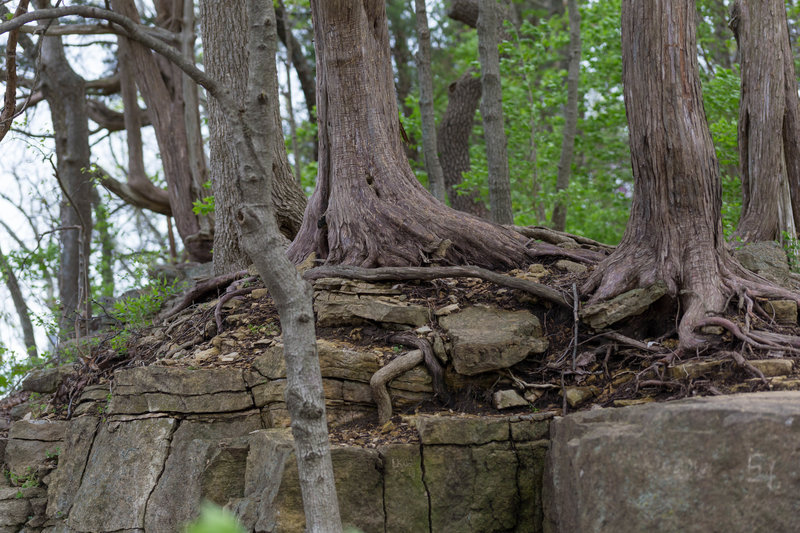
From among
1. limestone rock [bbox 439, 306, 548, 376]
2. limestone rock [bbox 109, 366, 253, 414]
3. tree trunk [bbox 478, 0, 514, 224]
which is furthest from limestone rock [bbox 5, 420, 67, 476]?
tree trunk [bbox 478, 0, 514, 224]

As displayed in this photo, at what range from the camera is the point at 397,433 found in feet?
16.7

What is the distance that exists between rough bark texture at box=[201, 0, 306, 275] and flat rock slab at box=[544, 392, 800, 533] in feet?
17.3

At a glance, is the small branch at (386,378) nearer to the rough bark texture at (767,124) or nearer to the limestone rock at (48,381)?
the limestone rock at (48,381)

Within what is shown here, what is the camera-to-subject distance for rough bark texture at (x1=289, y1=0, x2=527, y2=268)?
6703 mm

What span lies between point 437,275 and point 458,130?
7.65m

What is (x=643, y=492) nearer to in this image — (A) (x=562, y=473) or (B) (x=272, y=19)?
(A) (x=562, y=473)

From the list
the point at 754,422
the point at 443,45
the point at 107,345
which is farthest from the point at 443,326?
the point at 443,45

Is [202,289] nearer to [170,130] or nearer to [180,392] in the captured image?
[180,392]

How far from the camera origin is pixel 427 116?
10.3 meters

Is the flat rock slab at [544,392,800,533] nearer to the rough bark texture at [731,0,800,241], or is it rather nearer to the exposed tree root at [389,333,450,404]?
the exposed tree root at [389,333,450,404]

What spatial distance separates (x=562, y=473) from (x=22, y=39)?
13.9 meters

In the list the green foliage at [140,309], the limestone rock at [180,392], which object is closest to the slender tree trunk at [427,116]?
the green foliage at [140,309]

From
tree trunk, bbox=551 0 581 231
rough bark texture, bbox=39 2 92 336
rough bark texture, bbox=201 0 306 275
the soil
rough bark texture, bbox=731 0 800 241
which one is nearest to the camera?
the soil

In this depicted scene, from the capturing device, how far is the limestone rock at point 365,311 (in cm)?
597
